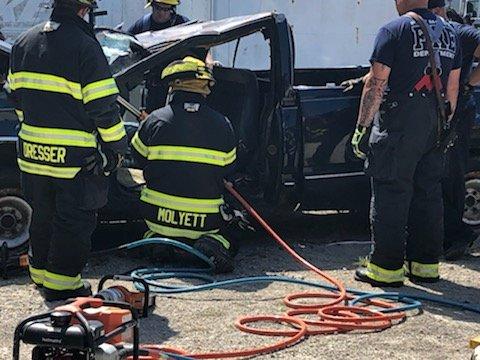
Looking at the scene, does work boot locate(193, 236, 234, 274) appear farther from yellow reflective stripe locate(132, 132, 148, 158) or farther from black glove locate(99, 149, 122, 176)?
black glove locate(99, 149, 122, 176)

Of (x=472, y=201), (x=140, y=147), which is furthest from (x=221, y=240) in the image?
(x=472, y=201)

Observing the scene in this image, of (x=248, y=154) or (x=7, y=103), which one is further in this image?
(x=248, y=154)

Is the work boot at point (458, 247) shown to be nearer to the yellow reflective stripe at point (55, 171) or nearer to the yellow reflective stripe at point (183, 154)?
the yellow reflective stripe at point (183, 154)

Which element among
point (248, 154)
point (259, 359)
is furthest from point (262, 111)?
point (259, 359)

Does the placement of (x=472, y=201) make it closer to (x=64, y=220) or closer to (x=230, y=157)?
(x=230, y=157)

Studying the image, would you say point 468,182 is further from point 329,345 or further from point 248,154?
point 329,345

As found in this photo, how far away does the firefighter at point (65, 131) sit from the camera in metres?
4.75

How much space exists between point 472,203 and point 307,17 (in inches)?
230

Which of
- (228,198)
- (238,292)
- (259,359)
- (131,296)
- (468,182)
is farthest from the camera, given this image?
(468,182)

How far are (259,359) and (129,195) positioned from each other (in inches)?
83.8

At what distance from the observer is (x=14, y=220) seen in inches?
225

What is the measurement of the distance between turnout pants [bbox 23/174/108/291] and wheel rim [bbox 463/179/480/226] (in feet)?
10.4

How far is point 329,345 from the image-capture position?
4398mm

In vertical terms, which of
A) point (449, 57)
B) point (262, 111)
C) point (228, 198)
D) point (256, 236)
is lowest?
point (256, 236)
